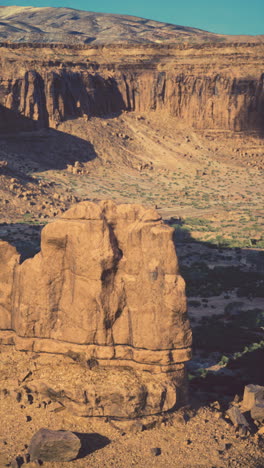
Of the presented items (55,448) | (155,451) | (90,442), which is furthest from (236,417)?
(55,448)

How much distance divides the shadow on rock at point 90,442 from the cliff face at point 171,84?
78573mm

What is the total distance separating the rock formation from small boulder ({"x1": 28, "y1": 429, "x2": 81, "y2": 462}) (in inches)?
56.3

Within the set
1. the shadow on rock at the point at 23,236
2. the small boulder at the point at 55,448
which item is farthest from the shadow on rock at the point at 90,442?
the shadow on rock at the point at 23,236

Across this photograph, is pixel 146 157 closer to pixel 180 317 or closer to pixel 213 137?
pixel 213 137

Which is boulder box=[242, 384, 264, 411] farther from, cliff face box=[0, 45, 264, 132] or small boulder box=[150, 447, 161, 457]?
cliff face box=[0, 45, 264, 132]

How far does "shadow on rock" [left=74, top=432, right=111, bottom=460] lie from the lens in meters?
15.6

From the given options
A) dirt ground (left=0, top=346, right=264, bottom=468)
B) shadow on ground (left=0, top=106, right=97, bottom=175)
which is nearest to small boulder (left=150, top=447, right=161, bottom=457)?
dirt ground (left=0, top=346, right=264, bottom=468)

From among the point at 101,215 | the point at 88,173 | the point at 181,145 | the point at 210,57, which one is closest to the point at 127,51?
the point at 210,57

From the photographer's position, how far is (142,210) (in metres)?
17.4

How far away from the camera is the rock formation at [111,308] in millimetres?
16562

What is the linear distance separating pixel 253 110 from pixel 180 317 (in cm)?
8911

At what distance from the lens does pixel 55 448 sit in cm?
1515

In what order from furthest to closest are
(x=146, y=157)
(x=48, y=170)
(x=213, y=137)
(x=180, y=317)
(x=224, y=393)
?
(x=213, y=137)
(x=146, y=157)
(x=48, y=170)
(x=224, y=393)
(x=180, y=317)

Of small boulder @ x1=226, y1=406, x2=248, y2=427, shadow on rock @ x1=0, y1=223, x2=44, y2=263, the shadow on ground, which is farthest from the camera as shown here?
the shadow on ground
